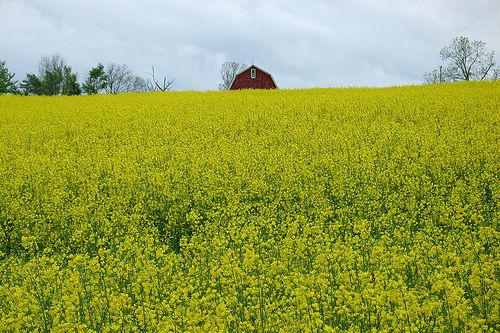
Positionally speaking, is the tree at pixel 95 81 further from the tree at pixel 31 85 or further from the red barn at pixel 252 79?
the red barn at pixel 252 79

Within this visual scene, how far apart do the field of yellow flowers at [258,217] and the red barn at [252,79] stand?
3287 cm

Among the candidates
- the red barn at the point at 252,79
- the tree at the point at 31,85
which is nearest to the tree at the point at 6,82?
the tree at the point at 31,85

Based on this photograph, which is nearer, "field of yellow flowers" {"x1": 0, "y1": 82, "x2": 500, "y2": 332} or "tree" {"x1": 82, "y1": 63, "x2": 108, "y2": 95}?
"field of yellow flowers" {"x1": 0, "y1": 82, "x2": 500, "y2": 332}

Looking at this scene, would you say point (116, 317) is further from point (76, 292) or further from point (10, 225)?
point (10, 225)

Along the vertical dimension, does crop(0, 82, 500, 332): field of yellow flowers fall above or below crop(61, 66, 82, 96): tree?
below

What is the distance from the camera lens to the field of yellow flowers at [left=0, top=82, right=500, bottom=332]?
18.6 ft

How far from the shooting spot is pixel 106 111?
25031mm

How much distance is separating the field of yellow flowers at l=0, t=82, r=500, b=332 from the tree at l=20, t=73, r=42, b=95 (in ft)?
146

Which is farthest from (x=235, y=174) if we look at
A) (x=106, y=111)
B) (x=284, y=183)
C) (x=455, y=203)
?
(x=106, y=111)

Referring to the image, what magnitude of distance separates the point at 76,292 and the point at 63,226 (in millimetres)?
4445

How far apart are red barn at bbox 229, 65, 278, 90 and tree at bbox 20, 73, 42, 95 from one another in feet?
87.5

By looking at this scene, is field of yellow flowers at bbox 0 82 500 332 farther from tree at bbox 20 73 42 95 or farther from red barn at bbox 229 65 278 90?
tree at bbox 20 73 42 95

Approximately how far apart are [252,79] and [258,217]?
48.5 metres

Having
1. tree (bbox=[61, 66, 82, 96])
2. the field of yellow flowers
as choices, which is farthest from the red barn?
the field of yellow flowers
